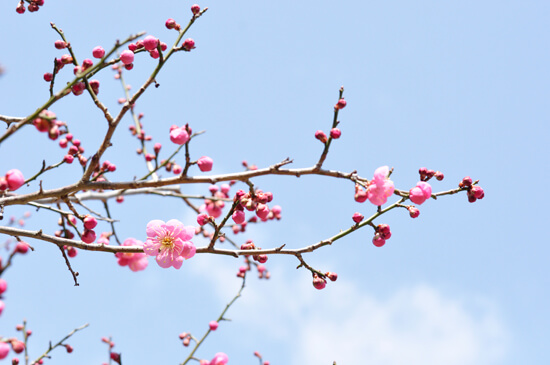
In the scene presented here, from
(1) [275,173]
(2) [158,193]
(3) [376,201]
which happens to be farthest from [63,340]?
(3) [376,201]

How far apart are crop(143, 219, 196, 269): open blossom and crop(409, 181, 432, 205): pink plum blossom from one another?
54.0 inches

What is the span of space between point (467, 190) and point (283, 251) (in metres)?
1.15

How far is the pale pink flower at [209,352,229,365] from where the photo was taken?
3646 mm

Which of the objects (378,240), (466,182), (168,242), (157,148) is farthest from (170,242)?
(466,182)

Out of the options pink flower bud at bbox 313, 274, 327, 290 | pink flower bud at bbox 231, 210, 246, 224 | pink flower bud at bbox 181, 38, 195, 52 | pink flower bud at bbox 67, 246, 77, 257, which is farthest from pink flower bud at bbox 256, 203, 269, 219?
pink flower bud at bbox 67, 246, 77, 257

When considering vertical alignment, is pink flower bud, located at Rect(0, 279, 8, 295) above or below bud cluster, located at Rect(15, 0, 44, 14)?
below

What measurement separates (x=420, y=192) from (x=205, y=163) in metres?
1.22

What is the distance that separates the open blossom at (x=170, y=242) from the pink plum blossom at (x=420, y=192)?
4.50 feet

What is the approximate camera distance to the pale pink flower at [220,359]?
144 inches

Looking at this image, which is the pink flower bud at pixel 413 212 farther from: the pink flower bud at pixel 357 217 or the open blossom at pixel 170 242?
the open blossom at pixel 170 242

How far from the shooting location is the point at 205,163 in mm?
2611

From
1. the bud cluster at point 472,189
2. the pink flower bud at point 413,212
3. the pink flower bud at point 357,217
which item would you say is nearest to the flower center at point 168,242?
the pink flower bud at point 357,217

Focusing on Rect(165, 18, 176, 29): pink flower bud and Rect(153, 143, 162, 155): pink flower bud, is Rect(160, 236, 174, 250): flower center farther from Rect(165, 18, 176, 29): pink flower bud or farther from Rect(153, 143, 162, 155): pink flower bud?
Rect(153, 143, 162, 155): pink flower bud

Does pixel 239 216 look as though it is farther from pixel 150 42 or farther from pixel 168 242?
pixel 150 42
